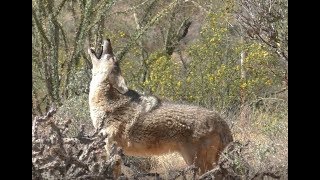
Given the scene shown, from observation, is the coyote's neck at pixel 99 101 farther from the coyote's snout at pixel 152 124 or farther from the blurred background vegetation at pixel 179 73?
the blurred background vegetation at pixel 179 73

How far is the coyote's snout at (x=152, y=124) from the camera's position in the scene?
563 centimetres

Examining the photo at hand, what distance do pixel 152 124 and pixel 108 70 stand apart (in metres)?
0.59

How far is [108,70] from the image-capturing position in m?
5.83

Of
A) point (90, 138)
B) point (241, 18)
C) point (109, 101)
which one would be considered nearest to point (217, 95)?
point (241, 18)

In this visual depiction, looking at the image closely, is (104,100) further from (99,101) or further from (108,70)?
(108,70)

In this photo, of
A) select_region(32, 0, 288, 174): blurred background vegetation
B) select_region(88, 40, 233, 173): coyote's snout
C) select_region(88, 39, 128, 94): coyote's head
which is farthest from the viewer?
select_region(32, 0, 288, 174): blurred background vegetation

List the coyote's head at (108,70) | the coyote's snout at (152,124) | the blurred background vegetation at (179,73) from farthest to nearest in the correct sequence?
the blurred background vegetation at (179,73) → the coyote's head at (108,70) → the coyote's snout at (152,124)

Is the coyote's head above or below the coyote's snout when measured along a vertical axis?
above

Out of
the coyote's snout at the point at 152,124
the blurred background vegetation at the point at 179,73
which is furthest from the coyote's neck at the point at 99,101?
the blurred background vegetation at the point at 179,73

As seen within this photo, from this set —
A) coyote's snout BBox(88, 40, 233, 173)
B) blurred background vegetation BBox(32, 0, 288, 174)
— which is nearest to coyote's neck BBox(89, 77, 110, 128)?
coyote's snout BBox(88, 40, 233, 173)

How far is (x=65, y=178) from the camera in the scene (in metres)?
4.52

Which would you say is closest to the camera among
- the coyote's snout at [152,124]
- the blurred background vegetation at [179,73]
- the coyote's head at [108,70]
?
the coyote's snout at [152,124]

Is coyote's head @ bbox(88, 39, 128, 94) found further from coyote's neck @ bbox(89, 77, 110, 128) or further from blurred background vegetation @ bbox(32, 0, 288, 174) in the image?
blurred background vegetation @ bbox(32, 0, 288, 174)

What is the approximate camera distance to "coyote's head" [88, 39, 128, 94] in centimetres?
582
